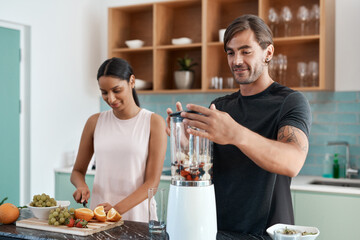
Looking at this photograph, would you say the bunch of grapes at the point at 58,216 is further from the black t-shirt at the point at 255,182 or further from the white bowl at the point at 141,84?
the white bowl at the point at 141,84

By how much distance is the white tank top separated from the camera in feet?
7.73

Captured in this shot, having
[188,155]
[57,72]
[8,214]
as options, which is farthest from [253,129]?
[57,72]

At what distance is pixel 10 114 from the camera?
12.2 ft

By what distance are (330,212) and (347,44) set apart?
4.17 feet

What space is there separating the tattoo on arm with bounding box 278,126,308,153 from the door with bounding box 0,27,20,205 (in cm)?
266

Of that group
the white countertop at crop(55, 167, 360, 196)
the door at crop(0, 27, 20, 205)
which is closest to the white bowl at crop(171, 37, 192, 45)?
the white countertop at crop(55, 167, 360, 196)

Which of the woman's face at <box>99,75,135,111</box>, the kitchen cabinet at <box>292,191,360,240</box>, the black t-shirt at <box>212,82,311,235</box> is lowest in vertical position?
the kitchen cabinet at <box>292,191,360,240</box>

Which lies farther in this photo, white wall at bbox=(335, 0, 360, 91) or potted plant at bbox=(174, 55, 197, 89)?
potted plant at bbox=(174, 55, 197, 89)

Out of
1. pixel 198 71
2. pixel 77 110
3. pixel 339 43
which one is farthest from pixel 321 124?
pixel 77 110

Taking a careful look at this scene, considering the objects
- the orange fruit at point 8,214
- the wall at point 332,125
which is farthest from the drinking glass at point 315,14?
the orange fruit at point 8,214

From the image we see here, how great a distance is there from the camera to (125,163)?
2.37m

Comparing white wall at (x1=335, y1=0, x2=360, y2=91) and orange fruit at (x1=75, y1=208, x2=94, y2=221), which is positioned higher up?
white wall at (x1=335, y1=0, x2=360, y2=91)

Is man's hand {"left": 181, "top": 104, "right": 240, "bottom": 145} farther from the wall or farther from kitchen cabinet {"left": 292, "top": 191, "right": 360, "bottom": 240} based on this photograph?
the wall

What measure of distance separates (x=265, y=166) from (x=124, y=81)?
114 cm
